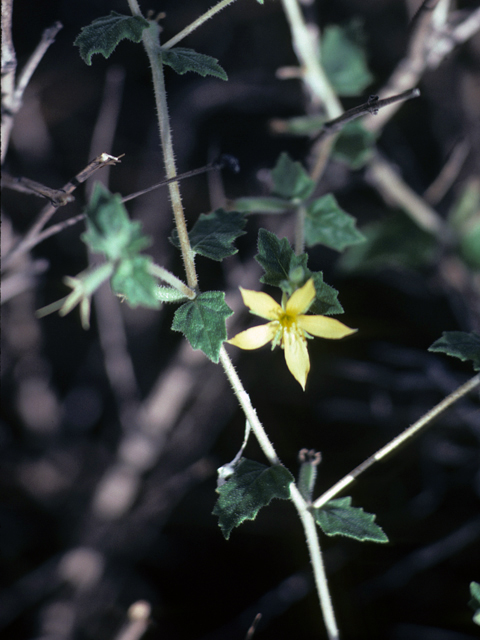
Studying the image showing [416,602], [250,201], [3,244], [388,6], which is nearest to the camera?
[250,201]

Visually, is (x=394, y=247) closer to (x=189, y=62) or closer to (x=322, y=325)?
(x=322, y=325)

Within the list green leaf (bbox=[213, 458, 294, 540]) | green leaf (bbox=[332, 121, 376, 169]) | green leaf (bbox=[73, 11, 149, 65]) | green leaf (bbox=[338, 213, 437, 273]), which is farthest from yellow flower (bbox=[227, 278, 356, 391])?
green leaf (bbox=[338, 213, 437, 273])

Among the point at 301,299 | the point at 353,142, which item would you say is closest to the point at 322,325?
the point at 301,299

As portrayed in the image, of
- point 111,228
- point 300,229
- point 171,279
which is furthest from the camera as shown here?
point 300,229

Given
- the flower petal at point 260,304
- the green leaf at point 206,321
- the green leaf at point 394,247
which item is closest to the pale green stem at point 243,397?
the green leaf at point 206,321

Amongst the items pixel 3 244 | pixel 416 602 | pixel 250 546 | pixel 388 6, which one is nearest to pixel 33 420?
pixel 3 244

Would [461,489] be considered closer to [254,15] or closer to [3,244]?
[3,244]
